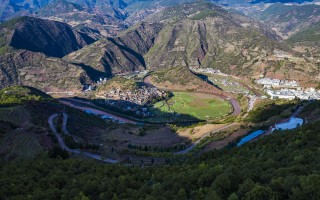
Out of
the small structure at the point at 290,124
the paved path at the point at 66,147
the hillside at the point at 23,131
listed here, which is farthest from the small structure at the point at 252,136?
the hillside at the point at 23,131

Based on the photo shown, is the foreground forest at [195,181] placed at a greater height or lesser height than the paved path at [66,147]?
greater

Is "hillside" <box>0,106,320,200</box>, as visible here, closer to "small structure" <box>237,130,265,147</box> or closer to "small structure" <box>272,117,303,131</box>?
"small structure" <box>237,130,265,147</box>

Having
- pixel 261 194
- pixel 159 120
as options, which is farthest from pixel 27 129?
pixel 159 120

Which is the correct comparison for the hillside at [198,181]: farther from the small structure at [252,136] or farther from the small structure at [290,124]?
the small structure at [290,124]

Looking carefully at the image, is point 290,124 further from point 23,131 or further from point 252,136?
point 23,131

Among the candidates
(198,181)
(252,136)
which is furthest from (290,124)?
(198,181)

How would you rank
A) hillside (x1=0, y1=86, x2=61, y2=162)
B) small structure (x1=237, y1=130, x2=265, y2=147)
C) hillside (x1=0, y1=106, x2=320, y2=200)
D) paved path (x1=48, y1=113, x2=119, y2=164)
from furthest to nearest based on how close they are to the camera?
small structure (x1=237, y1=130, x2=265, y2=147), paved path (x1=48, y1=113, x2=119, y2=164), hillside (x1=0, y1=86, x2=61, y2=162), hillside (x1=0, y1=106, x2=320, y2=200)

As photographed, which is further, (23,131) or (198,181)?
(23,131)

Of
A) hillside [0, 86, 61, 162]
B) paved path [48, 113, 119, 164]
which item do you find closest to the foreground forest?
hillside [0, 86, 61, 162]
